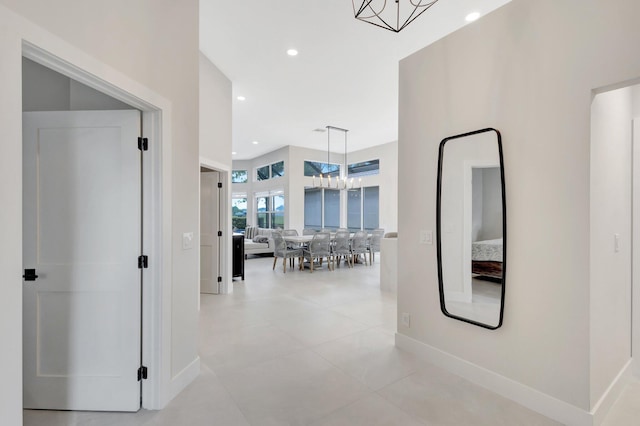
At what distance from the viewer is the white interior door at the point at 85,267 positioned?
6.75 ft

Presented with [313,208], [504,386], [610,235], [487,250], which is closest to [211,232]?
[487,250]

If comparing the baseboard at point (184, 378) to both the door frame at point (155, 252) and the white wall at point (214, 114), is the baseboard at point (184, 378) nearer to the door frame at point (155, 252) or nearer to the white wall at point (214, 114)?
the door frame at point (155, 252)

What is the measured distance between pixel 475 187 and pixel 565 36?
106cm

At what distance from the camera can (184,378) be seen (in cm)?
237

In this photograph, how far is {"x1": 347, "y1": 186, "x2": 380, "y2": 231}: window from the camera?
980 centimetres

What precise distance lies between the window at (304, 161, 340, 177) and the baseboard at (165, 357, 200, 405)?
25.8 ft

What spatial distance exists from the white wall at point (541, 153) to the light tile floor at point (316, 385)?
0.31m

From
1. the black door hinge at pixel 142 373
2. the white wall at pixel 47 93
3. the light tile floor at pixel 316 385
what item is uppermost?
the white wall at pixel 47 93

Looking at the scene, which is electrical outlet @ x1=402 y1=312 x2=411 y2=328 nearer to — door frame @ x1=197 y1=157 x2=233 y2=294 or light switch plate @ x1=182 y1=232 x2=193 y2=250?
light switch plate @ x1=182 y1=232 x2=193 y2=250

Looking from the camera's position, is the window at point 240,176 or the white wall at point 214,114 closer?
the white wall at point 214,114

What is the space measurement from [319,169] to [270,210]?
2313 mm

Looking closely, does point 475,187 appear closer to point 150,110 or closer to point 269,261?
point 150,110

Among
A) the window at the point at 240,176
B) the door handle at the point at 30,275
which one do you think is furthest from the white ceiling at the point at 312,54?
the window at the point at 240,176

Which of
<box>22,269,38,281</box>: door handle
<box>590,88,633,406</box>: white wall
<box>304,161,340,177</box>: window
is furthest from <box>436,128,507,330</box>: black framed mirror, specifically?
<box>304,161,340,177</box>: window
